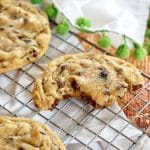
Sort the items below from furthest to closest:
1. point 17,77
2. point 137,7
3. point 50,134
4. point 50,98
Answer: point 137,7 → point 17,77 → point 50,98 → point 50,134

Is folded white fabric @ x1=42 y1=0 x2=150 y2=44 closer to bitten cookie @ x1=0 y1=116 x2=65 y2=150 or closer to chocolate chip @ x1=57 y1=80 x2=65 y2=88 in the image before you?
chocolate chip @ x1=57 y1=80 x2=65 y2=88

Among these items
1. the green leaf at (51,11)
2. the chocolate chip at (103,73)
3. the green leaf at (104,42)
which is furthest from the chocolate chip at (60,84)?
the green leaf at (51,11)

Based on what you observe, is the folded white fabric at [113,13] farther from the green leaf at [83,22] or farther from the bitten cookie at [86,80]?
the bitten cookie at [86,80]

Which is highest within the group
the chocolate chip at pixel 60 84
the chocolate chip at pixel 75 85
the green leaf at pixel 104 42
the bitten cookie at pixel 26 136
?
the green leaf at pixel 104 42

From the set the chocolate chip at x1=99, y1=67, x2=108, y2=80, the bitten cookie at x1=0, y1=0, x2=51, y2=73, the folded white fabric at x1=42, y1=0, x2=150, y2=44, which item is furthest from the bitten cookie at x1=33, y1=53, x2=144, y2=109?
the folded white fabric at x1=42, y1=0, x2=150, y2=44

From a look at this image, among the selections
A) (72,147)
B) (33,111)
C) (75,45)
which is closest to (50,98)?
(33,111)

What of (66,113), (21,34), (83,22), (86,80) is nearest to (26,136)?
(66,113)

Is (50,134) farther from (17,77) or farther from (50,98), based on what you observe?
(17,77)
